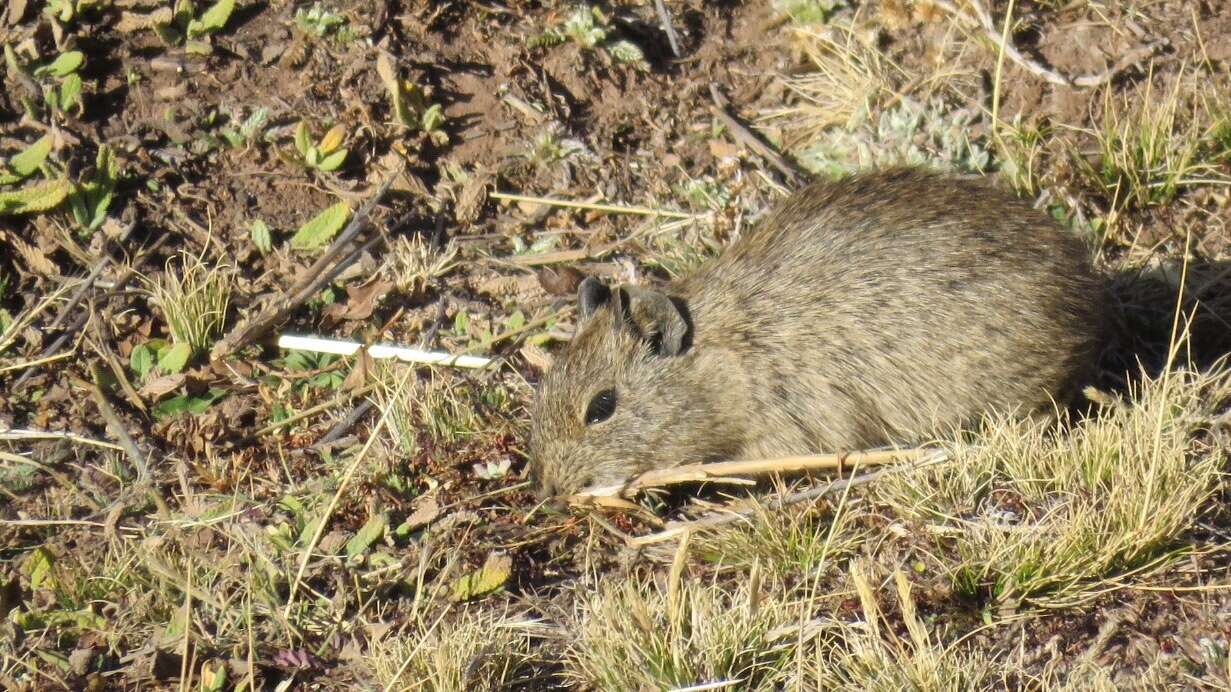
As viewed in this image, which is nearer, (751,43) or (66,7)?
(66,7)

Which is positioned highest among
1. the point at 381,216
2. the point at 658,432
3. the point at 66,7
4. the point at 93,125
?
the point at 66,7

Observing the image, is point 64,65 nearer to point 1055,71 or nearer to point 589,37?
point 589,37

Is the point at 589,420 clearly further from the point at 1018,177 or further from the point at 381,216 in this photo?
the point at 1018,177

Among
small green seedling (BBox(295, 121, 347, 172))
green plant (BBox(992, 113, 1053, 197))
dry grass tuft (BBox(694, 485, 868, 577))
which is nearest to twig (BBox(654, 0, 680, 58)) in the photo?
green plant (BBox(992, 113, 1053, 197))

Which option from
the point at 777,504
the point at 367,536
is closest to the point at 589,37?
the point at 777,504

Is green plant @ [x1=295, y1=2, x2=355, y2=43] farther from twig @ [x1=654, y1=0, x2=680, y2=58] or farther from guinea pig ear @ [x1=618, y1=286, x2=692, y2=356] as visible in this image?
guinea pig ear @ [x1=618, y1=286, x2=692, y2=356]

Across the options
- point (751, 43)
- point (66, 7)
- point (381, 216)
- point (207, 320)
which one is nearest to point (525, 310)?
point (381, 216)

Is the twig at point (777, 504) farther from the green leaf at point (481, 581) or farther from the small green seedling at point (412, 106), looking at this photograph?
the small green seedling at point (412, 106)

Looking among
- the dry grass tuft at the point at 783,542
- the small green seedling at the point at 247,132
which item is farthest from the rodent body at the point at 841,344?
the small green seedling at the point at 247,132
